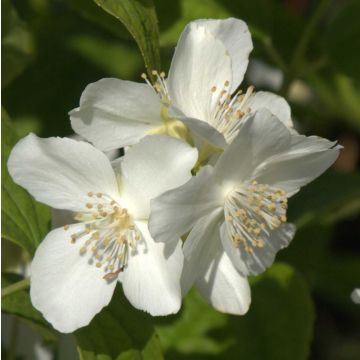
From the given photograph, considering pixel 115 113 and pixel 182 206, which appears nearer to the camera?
pixel 182 206

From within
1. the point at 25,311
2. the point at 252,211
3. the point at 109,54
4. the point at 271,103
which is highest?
the point at 271,103

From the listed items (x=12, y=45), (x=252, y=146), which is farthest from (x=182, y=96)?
(x=12, y=45)

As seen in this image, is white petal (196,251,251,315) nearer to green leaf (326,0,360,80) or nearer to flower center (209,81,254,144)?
flower center (209,81,254,144)

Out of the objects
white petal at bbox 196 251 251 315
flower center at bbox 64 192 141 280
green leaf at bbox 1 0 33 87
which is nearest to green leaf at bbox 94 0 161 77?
flower center at bbox 64 192 141 280

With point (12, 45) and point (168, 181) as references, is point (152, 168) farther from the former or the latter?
point (12, 45)

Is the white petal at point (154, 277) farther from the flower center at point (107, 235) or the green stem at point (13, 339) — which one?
the green stem at point (13, 339)

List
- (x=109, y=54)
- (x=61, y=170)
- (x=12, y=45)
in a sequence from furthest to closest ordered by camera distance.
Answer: (x=109, y=54) < (x=12, y=45) < (x=61, y=170)
